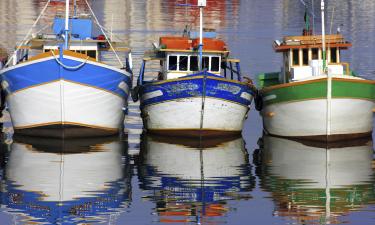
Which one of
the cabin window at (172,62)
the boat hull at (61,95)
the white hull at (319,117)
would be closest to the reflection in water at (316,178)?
the white hull at (319,117)

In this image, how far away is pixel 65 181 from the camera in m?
31.2

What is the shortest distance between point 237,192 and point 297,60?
11885 mm

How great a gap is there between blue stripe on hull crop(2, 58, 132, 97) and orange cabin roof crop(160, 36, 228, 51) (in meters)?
2.96

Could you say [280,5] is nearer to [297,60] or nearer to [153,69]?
[153,69]

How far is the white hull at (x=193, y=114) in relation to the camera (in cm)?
3884

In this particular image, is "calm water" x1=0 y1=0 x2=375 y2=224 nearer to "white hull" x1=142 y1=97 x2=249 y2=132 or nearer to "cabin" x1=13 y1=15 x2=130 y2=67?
"white hull" x1=142 y1=97 x2=249 y2=132

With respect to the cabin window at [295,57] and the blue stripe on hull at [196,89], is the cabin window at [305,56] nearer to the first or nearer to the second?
the cabin window at [295,57]

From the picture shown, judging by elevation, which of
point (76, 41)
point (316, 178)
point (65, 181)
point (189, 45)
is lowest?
point (316, 178)

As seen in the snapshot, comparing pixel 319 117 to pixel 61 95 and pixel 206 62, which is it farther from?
pixel 61 95

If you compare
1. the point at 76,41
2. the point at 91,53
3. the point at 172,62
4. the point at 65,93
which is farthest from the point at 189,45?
the point at 65,93

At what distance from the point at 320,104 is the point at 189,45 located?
213 inches

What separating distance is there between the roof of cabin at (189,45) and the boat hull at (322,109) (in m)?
2.54

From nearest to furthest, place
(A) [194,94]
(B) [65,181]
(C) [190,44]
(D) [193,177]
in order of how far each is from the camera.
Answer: (B) [65,181]
(D) [193,177]
(A) [194,94]
(C) [190,44]

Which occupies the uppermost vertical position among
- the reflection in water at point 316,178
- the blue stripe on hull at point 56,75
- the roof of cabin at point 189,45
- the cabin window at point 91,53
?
the roof of cabin at point 189,45
